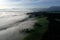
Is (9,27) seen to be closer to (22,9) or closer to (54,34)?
(22,9)

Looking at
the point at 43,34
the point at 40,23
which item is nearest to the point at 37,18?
the point at 40,23

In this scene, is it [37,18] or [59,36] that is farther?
[37,18]

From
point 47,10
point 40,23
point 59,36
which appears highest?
point 47,10

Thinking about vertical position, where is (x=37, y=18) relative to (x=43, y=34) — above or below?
above

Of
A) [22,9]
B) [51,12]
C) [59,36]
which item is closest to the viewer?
[59,36]

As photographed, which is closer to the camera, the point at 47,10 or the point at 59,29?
the point at 59,29

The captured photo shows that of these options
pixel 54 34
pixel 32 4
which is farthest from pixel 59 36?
pixel 32 4

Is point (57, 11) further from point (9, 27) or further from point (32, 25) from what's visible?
point (9, 27)

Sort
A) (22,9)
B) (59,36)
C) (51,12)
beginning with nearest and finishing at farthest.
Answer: (59,36) < (51,12) < (22,9)

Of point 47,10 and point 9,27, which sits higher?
point 47,10
